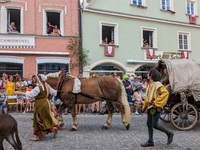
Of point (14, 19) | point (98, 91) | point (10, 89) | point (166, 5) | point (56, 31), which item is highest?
point (166, 5)

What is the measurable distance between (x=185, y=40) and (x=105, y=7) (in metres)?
8.11

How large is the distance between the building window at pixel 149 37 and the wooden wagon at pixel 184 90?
10266 millimetres

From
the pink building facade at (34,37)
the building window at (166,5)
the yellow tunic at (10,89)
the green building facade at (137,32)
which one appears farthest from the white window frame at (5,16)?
the building window at (166,5)

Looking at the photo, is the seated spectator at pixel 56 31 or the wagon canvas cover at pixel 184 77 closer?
the wagon canvas cover at pixel 184 77

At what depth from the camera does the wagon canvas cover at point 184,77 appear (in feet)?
23.7

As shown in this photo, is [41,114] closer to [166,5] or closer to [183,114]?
[183,114]

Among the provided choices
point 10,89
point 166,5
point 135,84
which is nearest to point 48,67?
point 10,89

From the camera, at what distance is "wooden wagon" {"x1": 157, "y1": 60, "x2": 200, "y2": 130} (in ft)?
23.6

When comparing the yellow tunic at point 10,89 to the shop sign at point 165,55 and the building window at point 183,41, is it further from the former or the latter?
the building window at point 183,41

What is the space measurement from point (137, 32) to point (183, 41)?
4853 millimetres

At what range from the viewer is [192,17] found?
19.6 meters

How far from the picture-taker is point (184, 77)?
738cm

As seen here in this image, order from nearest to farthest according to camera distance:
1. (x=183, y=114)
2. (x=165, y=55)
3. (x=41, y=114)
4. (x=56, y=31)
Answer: (x=41, y=114)
(x=183, y=114)
(x=56, y=31)
(x=165, y=55)

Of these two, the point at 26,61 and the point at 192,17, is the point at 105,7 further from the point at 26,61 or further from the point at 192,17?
the point at 192,17
